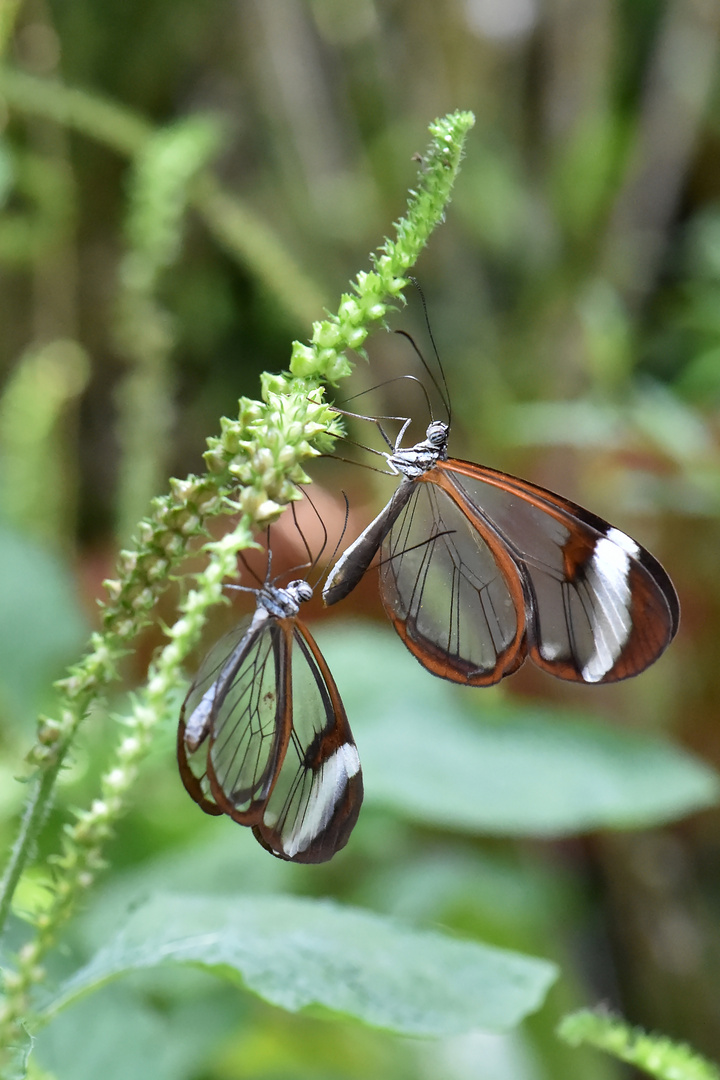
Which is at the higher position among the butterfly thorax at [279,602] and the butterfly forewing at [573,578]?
the butterfly forewing at [573,578]

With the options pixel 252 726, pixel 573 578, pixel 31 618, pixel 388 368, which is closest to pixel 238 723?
pixel 252 726

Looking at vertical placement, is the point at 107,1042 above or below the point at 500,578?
below

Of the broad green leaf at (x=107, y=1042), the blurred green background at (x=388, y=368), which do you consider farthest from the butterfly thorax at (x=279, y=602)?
the broad green leaf at (x=107, y=1042)

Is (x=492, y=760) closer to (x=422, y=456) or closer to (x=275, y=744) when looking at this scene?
(x=422, y=456)

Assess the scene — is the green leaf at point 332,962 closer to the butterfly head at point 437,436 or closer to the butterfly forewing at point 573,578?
the butterfly forewing at point 573,578

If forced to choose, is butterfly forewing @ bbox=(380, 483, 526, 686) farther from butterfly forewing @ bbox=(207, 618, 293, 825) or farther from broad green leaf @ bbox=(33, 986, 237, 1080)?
broad green leaf @ bbox=(33, 986, 237, 1080)
